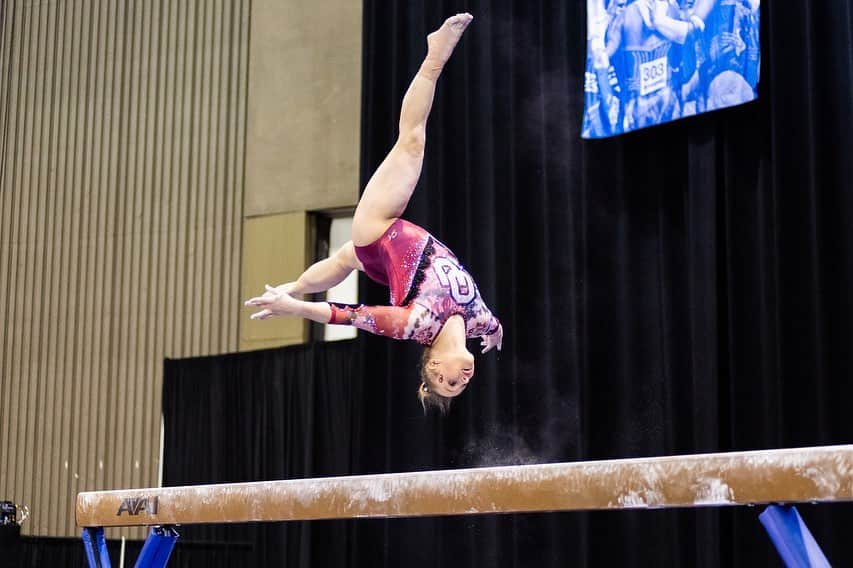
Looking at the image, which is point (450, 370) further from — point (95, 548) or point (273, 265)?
point (273, 265)

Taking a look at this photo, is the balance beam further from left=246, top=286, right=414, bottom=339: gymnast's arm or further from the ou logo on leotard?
the ou logo on leotard

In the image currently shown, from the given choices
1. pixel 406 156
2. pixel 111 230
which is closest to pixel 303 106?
pixel 111 230

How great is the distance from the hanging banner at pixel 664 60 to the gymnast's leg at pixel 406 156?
8.05 feet

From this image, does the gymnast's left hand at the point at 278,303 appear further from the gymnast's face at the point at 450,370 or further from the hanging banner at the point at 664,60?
the hanging banner at the point at 664,60

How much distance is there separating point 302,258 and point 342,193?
24.3 inches

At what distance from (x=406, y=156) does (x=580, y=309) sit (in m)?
2.85

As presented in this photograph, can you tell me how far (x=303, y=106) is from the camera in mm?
9086

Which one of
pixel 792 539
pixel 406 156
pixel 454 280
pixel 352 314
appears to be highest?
pixel 406 156

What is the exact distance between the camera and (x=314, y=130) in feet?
29.6

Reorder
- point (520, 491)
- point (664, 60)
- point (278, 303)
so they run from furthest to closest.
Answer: point (664, 60)
point (278, 303)
point (520, 491)

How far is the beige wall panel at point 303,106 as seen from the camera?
8891 millimetres

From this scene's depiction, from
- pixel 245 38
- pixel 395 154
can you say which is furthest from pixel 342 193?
pixel 395 154

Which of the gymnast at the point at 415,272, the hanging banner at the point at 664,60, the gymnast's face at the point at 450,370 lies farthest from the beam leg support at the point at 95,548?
the hanging banner at the point at 664,60

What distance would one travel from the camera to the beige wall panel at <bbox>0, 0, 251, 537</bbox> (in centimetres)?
927
